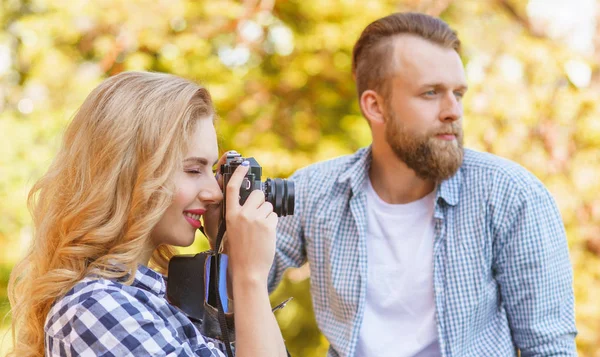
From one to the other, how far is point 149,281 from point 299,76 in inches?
114

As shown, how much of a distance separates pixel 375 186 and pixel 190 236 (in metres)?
0.91

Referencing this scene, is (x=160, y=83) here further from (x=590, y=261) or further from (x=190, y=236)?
(x=590, y=261)

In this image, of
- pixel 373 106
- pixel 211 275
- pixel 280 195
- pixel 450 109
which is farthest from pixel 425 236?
pixel 211 275

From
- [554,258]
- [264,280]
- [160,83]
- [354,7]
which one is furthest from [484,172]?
[354,7]

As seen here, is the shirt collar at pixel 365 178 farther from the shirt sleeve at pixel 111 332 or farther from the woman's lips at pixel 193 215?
the shirt sleeve at pixel 111 332

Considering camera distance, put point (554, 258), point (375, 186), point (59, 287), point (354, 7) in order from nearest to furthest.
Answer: point (59, 287) < point (554, 258) < point (375, 186) < point (354, 7)

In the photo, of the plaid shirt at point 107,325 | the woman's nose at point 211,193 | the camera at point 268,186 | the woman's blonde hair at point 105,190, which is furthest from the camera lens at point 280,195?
the plaid shirt at point 107,325

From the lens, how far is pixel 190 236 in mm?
1572

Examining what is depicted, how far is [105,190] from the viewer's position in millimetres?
1476

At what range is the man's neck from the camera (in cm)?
225

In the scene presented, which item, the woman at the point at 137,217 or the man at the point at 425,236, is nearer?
the woman at the point at 137,217

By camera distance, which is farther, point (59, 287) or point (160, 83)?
point (160, 83)

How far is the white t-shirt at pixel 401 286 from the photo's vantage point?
6.75 ft

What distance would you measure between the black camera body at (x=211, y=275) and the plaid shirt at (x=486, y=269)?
22.5 inches
